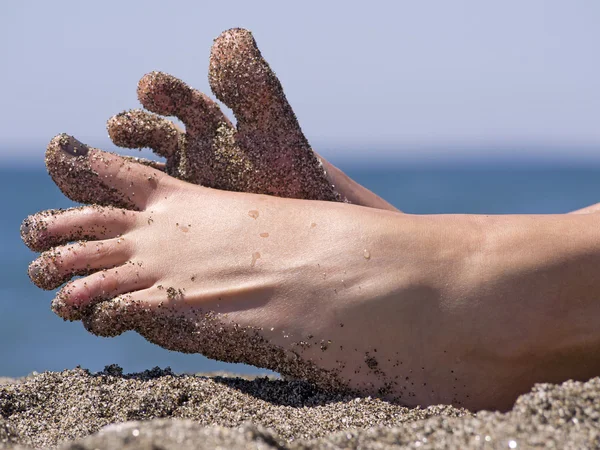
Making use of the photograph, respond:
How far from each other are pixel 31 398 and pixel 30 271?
44cm

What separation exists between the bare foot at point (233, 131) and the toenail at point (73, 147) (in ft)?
0.25

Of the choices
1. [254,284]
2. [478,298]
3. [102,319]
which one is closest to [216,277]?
[254,284]

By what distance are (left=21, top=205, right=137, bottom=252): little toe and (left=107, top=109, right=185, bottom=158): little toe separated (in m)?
0.19

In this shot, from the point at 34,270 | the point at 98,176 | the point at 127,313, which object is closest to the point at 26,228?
the point at 34,270

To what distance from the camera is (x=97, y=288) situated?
157 centimetres

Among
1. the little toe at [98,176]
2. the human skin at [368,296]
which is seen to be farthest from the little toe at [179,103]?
the human skin at [368,296]

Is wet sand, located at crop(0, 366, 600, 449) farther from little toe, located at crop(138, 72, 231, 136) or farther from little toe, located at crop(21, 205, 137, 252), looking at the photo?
little toe, located at crop(138, 72, 231, 136)

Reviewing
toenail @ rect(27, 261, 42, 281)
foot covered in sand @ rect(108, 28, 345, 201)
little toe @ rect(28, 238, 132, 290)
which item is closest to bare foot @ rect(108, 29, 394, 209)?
foot covered in sand @ rect(108, 28, 345, 201)

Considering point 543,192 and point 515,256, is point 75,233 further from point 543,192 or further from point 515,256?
point 543,192

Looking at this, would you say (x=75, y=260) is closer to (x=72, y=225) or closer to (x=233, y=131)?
(x=72, y=225)

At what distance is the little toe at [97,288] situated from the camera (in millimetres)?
1564

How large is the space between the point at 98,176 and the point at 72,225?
0.14 m

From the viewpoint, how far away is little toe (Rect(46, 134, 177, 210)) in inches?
67.2

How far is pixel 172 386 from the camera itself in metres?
1.29
